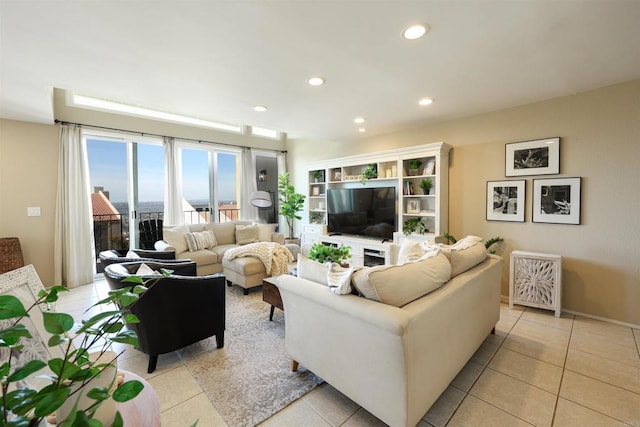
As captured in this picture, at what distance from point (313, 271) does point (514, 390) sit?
1.62m

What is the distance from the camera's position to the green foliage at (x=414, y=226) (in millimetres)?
4219

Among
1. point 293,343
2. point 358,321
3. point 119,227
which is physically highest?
point 119,227

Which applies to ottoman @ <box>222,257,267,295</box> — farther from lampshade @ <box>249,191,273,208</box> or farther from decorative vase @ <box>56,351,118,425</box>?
decorative vase @ <box>56,351,118,425</box>

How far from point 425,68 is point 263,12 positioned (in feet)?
4.95

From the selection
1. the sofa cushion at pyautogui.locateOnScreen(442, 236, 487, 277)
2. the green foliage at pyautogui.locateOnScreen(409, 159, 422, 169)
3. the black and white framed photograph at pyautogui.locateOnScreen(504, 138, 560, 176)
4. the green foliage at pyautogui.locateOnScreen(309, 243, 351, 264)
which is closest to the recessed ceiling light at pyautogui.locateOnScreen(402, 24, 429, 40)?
the sofa cushion at pyautogui.locateOnScreen(442, 236, 487, 277)

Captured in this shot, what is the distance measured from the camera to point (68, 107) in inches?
160

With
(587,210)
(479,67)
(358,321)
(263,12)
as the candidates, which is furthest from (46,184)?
(587,210)

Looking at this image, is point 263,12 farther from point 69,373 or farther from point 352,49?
point 69,373

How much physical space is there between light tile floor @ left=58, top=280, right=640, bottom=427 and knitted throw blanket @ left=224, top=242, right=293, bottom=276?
166 cm

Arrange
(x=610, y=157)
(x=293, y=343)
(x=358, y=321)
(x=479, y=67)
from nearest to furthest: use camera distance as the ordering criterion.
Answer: (x=358, y=321)
(x=293, y=343)
(x=479, y=67)
(x=610, y=157)

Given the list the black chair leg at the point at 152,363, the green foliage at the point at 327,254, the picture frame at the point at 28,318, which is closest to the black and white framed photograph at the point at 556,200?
the green foliage at the point at 327,254

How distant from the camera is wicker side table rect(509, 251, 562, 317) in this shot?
3.09 meters

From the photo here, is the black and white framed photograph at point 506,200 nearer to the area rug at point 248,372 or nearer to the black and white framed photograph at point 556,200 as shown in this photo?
the black and white framed photograph at point 556,200

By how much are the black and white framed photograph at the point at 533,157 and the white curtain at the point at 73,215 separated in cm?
603
